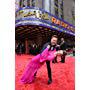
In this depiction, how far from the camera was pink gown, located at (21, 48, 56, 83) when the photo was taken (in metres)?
3.53

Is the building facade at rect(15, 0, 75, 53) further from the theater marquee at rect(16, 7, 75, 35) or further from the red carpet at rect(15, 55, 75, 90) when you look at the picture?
the red carpet at rect(15, 55, 75, 90)

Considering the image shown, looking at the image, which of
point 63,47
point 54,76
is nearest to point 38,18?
point 63,47

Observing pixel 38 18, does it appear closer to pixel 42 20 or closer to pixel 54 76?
pixel 42 20

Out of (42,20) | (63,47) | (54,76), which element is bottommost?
(54,76)

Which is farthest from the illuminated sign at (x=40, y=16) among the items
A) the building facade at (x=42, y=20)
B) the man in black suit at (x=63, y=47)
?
the man in black suit at (x=63, y=47)

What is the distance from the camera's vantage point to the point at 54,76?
3.54 metres

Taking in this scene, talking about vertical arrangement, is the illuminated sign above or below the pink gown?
above

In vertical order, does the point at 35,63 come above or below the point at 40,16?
below

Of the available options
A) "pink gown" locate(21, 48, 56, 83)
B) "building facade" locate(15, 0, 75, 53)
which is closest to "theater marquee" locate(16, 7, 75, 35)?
"building facade" locate(15, 0, 75, 53)

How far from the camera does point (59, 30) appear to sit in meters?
3.59

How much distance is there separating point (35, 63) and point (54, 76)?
0.16 meters

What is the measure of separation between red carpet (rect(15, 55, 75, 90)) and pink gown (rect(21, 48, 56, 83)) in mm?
28

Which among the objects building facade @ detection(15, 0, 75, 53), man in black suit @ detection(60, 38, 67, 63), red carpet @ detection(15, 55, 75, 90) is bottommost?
red carpet @ detection(15, 55, 75, 90)

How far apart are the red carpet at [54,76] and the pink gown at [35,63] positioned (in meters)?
0.03
